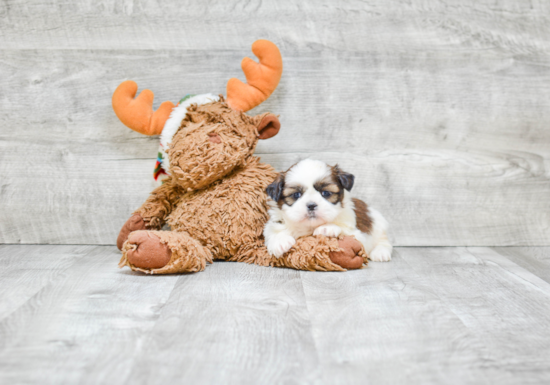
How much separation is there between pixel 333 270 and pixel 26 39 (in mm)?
1547

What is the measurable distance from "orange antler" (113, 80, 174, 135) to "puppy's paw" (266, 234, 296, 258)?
2.00 feet

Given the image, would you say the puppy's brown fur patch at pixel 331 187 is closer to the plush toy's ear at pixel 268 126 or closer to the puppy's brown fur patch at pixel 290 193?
the puppy's brown fur patch at pixel 290 193

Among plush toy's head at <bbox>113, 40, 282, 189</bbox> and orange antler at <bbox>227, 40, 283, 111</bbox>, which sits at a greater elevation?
orange antler at <bbox>227, 40, 283, 111</bbox>

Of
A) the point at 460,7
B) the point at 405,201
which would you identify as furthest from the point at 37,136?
the point at 460,7

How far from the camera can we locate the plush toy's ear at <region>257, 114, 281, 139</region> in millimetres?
1682

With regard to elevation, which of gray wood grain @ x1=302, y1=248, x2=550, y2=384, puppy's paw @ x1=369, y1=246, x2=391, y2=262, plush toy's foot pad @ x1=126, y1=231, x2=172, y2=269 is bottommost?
puppy's paw @ x1=369, y1=246, x2=391, y2=262

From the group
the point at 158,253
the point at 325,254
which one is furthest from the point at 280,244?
the point at 158,253

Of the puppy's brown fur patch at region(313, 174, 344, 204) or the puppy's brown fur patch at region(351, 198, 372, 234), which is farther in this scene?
the puppy's brown fur patch at region(351, 198, 372, 234)

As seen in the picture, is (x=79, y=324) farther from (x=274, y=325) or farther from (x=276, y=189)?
(x=276, y=189)

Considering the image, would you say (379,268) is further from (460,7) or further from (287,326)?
(460,7)

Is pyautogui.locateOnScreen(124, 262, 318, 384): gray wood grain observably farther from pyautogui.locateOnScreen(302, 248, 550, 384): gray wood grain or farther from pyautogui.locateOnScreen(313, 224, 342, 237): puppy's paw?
pyautogui.locateOnScreen(313, 224, 342, 237): puppy's paw

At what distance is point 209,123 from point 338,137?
58cm

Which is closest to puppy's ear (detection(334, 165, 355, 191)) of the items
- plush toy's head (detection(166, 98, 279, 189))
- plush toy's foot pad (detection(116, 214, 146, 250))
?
plush toy's head (detection(166, 98, 279, 189))

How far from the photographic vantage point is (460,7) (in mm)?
1872
